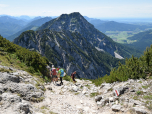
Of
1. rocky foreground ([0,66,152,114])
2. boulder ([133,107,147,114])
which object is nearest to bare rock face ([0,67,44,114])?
rocky foreground ([0,66,152,114])

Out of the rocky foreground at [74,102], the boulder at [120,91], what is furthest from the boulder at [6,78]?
the boulder at [120,91]

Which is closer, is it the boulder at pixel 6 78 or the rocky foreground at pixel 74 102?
the rocky foreground at pixel 74 102

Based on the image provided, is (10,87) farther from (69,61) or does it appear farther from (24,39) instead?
(24,39)

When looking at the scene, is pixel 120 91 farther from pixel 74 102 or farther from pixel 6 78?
pixel 6 78

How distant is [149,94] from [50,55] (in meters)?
121

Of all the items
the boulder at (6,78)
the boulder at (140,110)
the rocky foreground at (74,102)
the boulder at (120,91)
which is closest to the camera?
the boulder at (140,110)

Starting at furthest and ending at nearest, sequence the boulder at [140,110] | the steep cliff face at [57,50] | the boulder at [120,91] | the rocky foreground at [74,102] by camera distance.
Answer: the steep cliff face at [57,50] < the boulder at [120,91] < the rocky foreground at [74,102] < the boulder at [140,110]

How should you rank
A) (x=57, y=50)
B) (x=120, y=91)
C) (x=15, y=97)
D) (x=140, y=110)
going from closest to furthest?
(x=140, y=110) → (x=15, y=97) → (x=120, y=91) → (x=57, y=50)

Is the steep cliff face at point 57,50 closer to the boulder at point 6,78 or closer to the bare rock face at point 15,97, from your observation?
the boulder at point 6,78

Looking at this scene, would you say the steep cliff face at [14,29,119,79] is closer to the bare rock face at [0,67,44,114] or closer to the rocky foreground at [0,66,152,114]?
the bare rock face at [0,67,44,114]

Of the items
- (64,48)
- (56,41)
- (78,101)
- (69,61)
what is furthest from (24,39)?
(78,101)

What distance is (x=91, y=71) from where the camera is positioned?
144 meters

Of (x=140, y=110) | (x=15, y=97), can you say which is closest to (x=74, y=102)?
(x=15, y=97)

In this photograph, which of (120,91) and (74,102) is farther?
(74,102)
